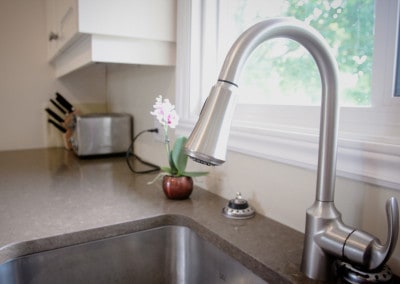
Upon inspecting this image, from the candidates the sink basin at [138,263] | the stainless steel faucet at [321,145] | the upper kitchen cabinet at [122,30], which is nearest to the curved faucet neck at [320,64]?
the stainless steel faucet at [321,145]

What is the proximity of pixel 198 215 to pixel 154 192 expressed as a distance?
24 centimetres

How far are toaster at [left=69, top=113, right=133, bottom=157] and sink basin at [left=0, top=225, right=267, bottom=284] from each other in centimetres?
87

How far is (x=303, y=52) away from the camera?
0.82m

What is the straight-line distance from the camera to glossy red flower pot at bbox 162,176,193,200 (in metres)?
0.91

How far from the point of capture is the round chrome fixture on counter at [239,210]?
786 millimetres

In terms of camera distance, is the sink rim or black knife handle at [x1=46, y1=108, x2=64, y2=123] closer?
the sink rim

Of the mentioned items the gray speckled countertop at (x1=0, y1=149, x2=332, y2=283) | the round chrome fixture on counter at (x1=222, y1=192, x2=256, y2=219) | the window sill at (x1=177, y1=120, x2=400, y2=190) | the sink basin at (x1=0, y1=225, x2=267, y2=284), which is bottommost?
the sink basin at (x1=0, y1=225, x2=267, y2=284)

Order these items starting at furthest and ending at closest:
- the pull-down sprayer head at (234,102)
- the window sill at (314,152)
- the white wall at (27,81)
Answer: the white wall at (27,81) < the window sill at (314,152) < the pull-down sprayer head at (234,102)

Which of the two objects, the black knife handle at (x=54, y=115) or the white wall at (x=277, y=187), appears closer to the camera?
the white wall at (x=277, y=187)

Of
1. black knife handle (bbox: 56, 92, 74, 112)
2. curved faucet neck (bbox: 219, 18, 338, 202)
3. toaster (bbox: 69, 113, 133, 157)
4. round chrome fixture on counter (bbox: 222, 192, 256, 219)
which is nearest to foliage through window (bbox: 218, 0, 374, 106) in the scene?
curved faucet neck (bbox: 219, 18, 338, 202)

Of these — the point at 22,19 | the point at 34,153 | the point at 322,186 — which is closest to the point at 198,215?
the point at 322,186

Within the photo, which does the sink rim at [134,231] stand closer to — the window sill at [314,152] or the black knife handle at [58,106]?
the window sill at [314,152]

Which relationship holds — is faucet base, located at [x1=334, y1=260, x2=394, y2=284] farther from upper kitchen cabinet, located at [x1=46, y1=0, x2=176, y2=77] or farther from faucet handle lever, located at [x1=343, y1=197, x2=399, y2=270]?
upper kitchen cabinet, located at [x1=46, y1=0, x2=176, y2=77]

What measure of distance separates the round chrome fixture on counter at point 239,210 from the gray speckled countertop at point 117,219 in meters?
0.02
